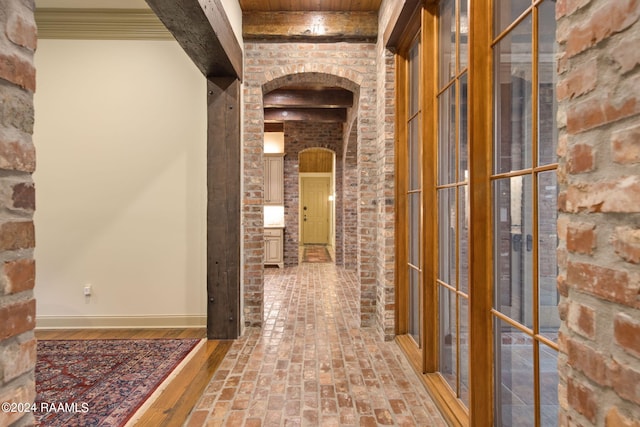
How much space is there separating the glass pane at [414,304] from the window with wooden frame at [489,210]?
34 cm

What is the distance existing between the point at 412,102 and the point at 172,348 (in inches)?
116

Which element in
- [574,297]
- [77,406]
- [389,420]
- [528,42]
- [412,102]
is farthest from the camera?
[412,102]

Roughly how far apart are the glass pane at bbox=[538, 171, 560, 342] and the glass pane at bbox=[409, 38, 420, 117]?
161cm

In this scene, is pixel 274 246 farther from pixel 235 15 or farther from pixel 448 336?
pixel 448 336

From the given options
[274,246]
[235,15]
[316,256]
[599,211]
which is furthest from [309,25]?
[316,256]

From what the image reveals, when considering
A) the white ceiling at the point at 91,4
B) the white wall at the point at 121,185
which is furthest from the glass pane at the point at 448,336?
the white ceiling at the point at 91,4

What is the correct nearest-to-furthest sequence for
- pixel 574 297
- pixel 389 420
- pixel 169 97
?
pixel 574 297 → pixel 389 420 → pixel 169 97

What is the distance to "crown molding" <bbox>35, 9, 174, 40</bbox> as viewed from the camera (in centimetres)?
322

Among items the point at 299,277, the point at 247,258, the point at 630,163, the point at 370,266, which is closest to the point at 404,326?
the point at 370,266

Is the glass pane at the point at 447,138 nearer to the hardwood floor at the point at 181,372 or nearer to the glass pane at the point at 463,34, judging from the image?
the glass pane at the point at 463,34

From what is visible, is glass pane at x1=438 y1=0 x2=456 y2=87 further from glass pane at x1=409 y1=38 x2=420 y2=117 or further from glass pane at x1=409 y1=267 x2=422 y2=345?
glass pane at x1=409 y1=267 x2=422 y2=345

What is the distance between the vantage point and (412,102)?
108 inches

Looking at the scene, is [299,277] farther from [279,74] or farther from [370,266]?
[279,74]

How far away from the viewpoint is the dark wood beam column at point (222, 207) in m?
3.03
